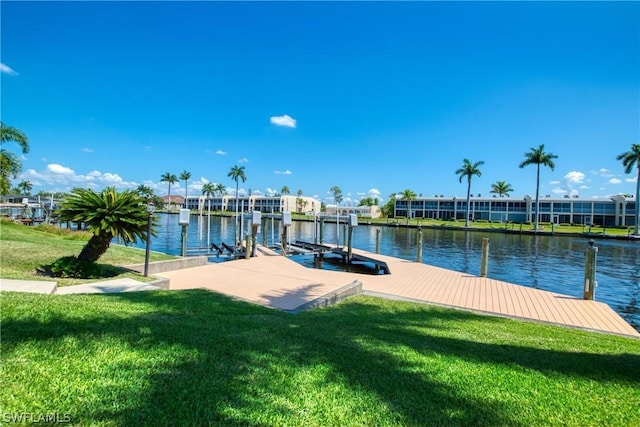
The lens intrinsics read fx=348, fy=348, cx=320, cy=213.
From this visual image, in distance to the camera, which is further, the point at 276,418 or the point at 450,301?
the point at 450,301

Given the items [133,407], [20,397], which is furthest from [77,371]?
[133,407]

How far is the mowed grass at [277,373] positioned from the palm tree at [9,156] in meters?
23.0

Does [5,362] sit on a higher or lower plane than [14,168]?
lower

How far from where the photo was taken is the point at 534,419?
9.12 feet

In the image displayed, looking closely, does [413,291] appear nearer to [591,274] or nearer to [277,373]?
[591,274]

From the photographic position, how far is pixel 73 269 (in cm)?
816

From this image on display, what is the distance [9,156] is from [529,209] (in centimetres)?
8934

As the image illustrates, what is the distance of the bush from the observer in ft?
26.4

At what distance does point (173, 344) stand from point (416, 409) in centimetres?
238

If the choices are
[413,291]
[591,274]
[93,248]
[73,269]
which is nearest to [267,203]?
[413,291]

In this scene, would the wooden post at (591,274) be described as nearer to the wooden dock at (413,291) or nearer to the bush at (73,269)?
the wooden dock at (413,291)

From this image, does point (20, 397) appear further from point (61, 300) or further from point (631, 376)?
point (631, 376)

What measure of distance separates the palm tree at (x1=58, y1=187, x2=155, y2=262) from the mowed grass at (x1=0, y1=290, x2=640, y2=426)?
3.85 meters

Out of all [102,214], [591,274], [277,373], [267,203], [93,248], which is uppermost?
[267,203]
